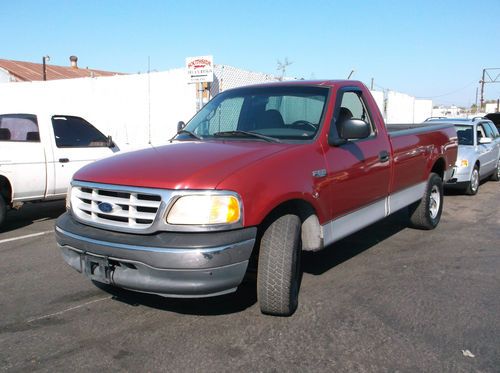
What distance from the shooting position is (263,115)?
4738 mm

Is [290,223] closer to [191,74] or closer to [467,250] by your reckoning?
[467,250]

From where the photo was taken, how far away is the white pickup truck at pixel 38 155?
7.03 meters

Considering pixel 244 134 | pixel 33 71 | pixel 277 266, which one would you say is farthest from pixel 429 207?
pixel 33 71

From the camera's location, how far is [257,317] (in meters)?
3.85

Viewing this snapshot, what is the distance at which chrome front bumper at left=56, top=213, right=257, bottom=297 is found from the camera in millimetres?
3137

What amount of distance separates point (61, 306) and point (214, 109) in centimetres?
248

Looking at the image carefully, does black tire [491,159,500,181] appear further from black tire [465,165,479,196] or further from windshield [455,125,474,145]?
black tire [465,165,479,196]

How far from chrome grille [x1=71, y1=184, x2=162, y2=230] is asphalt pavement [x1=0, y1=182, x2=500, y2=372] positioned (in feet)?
2.78

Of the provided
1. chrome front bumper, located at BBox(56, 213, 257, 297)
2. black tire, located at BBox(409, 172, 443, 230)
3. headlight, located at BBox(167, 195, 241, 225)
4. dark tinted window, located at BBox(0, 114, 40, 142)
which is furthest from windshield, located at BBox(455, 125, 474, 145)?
headlight, located at BBox(167, 195, 241, 225)

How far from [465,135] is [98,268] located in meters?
9.63

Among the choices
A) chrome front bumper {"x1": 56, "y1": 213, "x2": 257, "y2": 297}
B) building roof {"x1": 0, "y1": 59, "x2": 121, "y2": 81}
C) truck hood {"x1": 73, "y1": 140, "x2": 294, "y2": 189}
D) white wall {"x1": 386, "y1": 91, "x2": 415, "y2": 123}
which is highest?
building roof {"x1": 0, "y1": 59, "x2": 121, "y2": 81}

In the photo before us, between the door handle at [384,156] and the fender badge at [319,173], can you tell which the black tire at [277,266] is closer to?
the fender badge at [319,173]

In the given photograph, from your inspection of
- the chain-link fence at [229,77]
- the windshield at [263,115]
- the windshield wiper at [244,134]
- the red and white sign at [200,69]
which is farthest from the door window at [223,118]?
the chain-link fence at [229,77]

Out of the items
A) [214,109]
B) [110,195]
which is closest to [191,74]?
[214,109]
